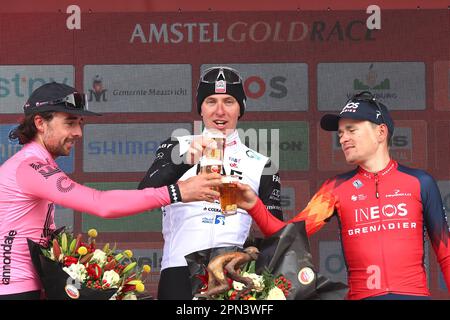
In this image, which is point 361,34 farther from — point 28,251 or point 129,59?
point 28,251

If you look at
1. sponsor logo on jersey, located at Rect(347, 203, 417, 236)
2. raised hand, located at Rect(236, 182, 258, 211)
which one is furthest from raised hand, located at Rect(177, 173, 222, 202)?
sponsor logo on jersey, located at Rect(347, 203, 417, 236)

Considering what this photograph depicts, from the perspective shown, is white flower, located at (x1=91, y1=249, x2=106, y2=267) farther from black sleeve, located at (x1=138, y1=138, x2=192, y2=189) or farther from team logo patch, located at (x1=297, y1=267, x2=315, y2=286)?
team logo patch, located at (x1=297, y1=267, x2=315, y2=286)

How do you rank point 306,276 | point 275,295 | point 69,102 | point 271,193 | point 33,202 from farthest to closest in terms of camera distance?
1. point 271,193
2. point 69,102
3. point 33,202
4. point 306,276
5. point 275,295

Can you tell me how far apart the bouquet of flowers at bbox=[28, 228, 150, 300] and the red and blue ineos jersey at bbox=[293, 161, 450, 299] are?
2.42 ft

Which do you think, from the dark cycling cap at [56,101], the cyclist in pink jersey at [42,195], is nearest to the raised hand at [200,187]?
the cyclist in pink jersey at [42,195]

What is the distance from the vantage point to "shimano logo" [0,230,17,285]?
8.39 feet

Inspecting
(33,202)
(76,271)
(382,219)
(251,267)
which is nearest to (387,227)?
(382,219)

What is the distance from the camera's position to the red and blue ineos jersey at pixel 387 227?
9.36 feet

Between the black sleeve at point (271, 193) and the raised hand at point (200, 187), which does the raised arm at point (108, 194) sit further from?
the black sleeve at point (271, 193)

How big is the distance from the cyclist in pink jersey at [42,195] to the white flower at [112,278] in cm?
17

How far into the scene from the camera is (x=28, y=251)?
2.59 meters

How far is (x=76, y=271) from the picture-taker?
2.46 metres

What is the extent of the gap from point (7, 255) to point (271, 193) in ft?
3.34

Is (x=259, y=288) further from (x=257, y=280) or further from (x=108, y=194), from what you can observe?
(x=108, y=194)
